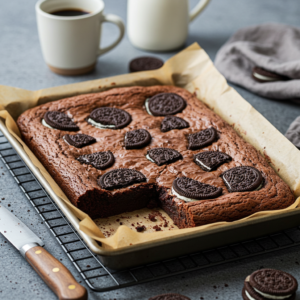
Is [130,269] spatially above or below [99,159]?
below

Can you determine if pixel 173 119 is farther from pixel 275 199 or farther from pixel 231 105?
pixel 275 199

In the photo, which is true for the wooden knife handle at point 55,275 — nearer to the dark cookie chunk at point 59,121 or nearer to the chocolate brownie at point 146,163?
the chocolate brownie at point 146,163

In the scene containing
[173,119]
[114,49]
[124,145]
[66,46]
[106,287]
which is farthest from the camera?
[114,49]

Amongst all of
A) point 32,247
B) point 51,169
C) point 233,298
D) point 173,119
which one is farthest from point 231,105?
point 32,247

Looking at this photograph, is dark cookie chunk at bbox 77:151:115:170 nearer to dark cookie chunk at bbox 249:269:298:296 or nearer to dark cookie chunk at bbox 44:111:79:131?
dark cookie chunk at bbox 44:111:79:131

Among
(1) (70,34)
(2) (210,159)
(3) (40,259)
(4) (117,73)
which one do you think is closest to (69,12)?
(1) (70,34)

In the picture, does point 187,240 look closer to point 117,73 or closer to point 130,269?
point 130,269

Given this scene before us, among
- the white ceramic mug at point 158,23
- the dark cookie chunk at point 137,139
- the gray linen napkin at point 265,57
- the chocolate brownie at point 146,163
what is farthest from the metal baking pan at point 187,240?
the white ceramic mug at point 158,23
